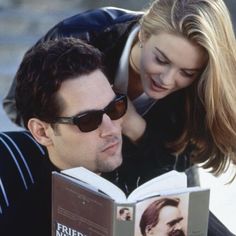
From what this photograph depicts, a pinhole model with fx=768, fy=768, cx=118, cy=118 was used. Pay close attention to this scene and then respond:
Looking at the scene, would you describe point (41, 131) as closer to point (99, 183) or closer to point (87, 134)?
point (87, 134)

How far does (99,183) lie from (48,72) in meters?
0.43

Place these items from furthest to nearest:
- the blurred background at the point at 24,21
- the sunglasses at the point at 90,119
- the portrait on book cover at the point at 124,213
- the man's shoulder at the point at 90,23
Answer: the blurred background at the point at 24,21 → the man's shoulder at the point at 90,23 → the sunglasses at the point at 90,119 → the portrait on book cover at the point at 124,213

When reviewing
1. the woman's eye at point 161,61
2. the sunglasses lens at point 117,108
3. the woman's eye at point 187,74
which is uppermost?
the woman's eye at point 161,61

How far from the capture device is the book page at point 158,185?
5.82 feet

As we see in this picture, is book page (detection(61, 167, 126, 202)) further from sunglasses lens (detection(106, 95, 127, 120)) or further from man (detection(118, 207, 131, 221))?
sunglasses lens (detection(106, 95, 127, 120))

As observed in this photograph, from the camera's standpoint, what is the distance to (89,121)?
80.8 inches

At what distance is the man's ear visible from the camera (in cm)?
213

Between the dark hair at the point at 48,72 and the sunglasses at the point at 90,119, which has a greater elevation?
the dark hair at the point at 48,72

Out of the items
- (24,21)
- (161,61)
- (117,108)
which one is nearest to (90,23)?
(161,61)

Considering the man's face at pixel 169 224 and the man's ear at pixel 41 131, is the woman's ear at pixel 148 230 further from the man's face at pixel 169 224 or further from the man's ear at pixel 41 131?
the man's ear at pixel 41 131

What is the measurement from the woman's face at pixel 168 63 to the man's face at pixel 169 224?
725mm

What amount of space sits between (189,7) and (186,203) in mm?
839

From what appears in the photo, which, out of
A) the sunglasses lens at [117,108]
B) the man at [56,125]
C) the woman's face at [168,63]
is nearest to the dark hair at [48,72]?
the man at [56,125]

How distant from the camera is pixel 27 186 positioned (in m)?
2.16
